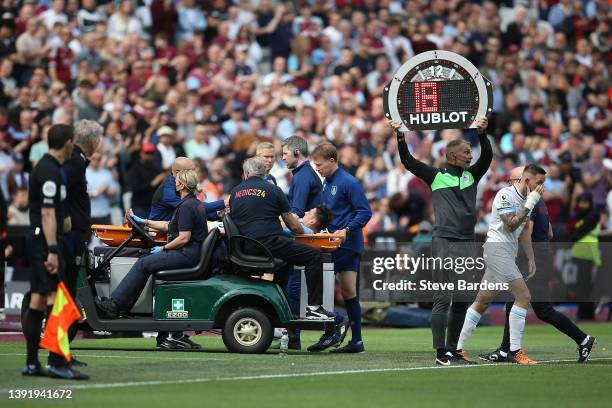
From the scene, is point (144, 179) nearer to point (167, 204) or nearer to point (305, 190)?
point (167, 204)

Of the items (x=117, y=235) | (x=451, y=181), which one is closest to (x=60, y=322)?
(x=117, y=235)

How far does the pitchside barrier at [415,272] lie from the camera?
1966 cm

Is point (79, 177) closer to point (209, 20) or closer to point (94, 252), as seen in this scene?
point (94, 252)

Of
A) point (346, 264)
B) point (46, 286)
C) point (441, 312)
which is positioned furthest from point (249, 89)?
point (46, 286)

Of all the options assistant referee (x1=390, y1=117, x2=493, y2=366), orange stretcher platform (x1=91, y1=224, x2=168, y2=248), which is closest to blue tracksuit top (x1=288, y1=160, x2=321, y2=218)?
orange stretcher platform (x1=91, y1=224, x2=168, y2=248)

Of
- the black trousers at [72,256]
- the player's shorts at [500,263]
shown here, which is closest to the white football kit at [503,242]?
the player's shorts at [500,263]

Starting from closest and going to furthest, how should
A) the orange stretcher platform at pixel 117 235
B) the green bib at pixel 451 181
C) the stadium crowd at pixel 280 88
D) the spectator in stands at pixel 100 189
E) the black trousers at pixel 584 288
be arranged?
the green bib at pixel 451 181 → the orange stretcher platform at pixel 117 235 → the spectator in stands at pixel 100 189 → the stadium crowd at pixel 280 88 → the black trousers at pixel 584 288

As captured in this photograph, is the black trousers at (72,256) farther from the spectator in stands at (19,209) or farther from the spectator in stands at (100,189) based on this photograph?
the spectator in stands at (19,209)

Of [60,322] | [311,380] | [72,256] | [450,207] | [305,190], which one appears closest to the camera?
[60,322]

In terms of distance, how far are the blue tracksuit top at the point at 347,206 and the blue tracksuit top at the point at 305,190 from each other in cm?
13

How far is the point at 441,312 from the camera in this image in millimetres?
13688

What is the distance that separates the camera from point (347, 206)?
15.7m

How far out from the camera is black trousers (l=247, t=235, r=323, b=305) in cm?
1471

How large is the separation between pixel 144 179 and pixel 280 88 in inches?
224
